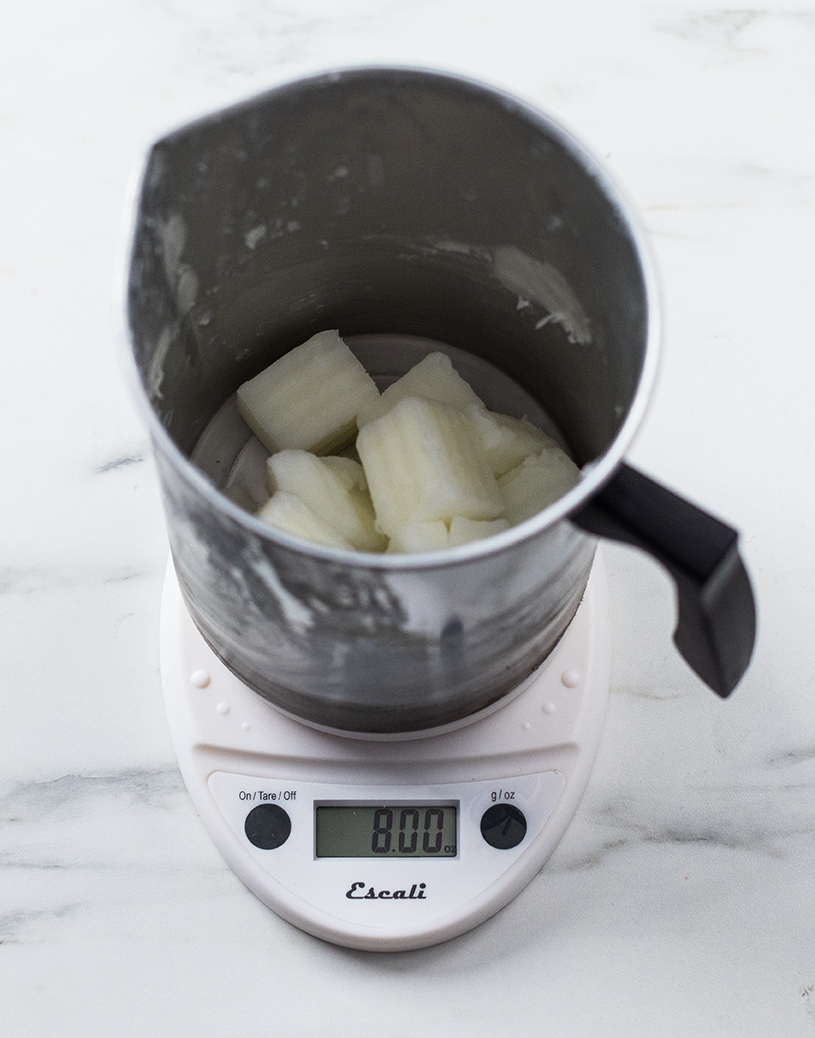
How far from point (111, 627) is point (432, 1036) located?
40 centimetres

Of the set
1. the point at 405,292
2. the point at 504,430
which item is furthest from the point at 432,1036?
the point at 405,292

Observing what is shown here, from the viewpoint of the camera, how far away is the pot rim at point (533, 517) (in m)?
0.42

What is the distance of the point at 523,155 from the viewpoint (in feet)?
1.92

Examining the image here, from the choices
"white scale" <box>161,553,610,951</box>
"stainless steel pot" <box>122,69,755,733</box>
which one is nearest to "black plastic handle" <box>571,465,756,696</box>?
"stainless steel pot" <box>122,69,755,733</box>

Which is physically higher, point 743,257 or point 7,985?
point 743,257

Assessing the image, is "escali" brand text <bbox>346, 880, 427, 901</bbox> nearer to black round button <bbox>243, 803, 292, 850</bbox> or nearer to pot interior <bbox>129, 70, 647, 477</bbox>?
black round button <bbox>243, 803, 292, 850</bbox>

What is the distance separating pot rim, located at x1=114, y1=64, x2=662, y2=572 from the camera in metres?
0.42

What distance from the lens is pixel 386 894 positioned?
0.70 meters

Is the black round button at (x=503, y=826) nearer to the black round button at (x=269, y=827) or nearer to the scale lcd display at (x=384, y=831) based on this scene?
the scale lcd display at (x=384, y=831)

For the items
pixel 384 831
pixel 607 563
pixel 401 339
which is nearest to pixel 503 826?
pixel 384 831

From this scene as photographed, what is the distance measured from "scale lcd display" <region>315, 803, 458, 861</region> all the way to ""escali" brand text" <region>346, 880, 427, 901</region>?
0.07ft

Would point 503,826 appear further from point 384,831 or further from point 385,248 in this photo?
point 385,248

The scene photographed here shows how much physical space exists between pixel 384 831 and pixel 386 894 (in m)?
0.04

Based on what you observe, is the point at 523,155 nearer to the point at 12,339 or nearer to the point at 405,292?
the point at 405,292
